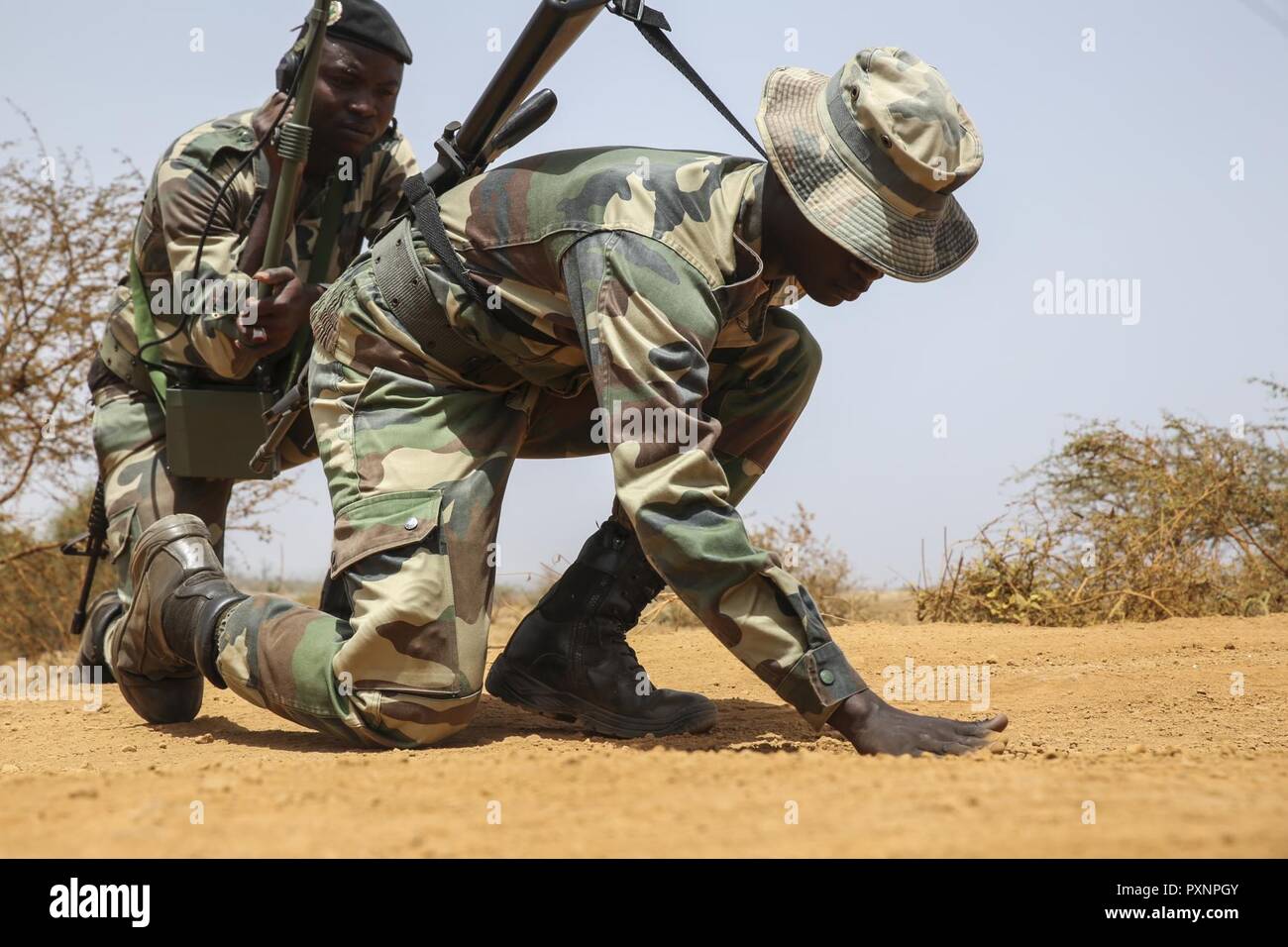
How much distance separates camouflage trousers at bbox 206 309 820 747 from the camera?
2961mm

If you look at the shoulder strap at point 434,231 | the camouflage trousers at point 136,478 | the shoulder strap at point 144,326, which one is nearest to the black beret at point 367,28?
the shoulder strap at point 144,326

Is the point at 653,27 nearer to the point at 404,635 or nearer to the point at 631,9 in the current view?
the point at 631,9

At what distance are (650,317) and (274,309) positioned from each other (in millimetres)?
1854

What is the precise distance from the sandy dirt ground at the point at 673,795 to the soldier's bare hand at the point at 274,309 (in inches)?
50.9

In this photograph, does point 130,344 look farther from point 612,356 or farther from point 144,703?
point 612,356

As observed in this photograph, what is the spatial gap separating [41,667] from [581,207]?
4.19m

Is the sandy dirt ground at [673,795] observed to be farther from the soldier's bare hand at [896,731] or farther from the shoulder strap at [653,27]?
the shoulder strap at [653,27]

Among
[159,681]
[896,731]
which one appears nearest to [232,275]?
[159,681]

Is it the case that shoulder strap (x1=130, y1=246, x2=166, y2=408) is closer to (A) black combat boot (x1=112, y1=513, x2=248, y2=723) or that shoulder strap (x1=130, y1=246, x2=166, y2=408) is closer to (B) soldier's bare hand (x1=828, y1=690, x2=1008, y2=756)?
(A) black combat boot (x1=112, y1=513, x2=248, y2=723)

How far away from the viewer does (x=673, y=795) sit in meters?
1.94

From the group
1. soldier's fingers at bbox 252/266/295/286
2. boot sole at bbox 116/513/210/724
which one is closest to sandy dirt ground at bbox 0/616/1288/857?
boot sole at bbox 116/513/210/724

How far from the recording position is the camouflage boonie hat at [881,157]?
268 centimetres

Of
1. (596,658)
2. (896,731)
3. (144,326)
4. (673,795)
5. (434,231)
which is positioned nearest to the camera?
(673,795)

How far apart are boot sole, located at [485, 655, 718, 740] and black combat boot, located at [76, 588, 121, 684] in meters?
1.94
